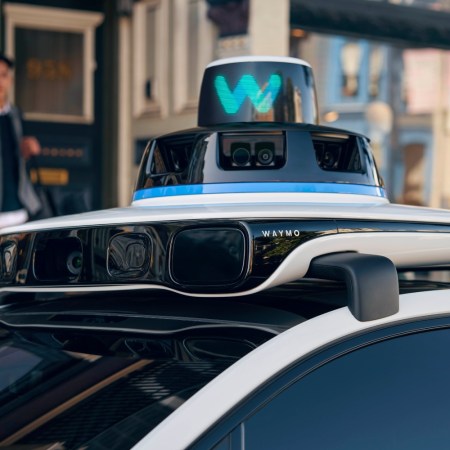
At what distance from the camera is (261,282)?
168 cm

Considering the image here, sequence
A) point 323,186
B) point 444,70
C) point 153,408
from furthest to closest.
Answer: point 444,70 < point 323,186 < point 153,408

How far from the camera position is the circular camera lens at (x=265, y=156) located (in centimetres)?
210

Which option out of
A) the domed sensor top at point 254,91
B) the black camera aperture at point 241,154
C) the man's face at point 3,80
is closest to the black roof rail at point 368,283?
the black camera aperture at point 241,154

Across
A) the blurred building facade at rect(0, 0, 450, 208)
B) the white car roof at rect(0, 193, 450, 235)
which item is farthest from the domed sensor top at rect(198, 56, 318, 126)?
the blurred building facade at rect(0, 0, 450, 208)

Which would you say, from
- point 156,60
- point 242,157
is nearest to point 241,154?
point 242,157

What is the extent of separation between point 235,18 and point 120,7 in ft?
3.46

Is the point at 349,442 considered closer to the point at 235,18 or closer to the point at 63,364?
the point at 63,364

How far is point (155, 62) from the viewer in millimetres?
8578

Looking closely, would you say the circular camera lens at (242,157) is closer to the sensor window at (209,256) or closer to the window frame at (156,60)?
the sensor window at (209,256)

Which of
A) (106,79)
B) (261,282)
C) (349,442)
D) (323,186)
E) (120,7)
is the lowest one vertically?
(349,442)

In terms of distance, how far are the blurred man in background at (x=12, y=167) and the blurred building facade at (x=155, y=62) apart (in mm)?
1381

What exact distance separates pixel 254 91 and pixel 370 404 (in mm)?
1050

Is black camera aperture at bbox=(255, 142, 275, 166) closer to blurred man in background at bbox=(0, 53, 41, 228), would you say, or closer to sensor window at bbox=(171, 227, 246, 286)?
sensor window at bbox=(171, 227, 246, 286)

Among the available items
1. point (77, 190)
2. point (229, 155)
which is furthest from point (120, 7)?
point (229, 155)
